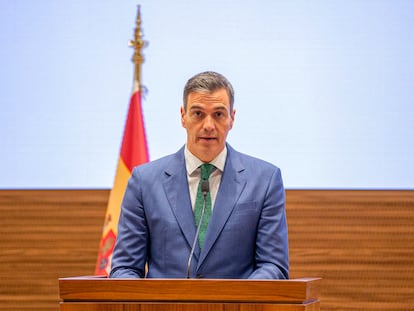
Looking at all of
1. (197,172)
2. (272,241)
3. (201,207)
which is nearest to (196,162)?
(197,172)

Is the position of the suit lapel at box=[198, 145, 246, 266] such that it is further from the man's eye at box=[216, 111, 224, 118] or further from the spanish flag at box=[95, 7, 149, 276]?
the spanish flag at box=[95, 7, 149, 276]

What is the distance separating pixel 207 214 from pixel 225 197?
81 millimetres

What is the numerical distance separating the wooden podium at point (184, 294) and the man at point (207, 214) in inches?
14.0

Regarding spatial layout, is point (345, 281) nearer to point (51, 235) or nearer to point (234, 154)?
point (51, 235)

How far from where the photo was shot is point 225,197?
284cm

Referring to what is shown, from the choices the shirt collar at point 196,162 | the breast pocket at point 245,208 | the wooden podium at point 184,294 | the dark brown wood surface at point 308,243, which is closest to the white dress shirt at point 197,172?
the shirt collar at point 196,162

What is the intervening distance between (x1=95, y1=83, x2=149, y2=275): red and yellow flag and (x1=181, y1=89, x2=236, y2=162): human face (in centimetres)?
198

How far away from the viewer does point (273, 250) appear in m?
2.79

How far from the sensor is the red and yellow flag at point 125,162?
188 inches

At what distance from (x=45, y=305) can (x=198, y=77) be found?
2.60 meters

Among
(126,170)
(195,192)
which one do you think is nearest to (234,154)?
(195,192)

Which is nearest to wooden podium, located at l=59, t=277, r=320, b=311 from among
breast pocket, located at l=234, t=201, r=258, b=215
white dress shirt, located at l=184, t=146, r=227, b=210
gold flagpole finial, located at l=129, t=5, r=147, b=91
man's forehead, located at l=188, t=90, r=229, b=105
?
breast pocket, located at l=234, t=201, r=258, b=215

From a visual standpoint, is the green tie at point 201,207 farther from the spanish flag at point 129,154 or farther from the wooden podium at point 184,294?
the spanish flag at point 129,154

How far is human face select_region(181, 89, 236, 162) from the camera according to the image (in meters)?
2.81
